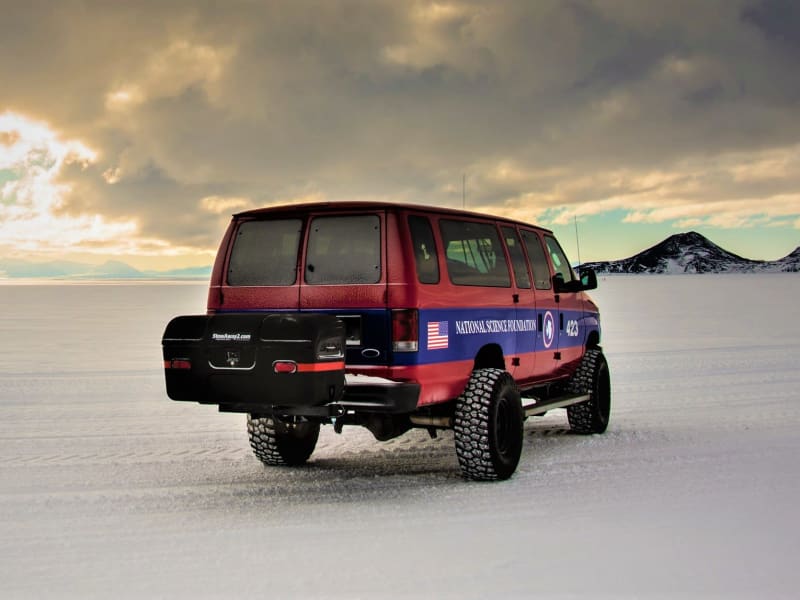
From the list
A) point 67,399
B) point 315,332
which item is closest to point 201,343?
point 315,332

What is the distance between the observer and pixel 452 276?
24.8ft

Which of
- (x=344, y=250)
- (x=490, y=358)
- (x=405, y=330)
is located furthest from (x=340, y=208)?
(x=490, y=358)

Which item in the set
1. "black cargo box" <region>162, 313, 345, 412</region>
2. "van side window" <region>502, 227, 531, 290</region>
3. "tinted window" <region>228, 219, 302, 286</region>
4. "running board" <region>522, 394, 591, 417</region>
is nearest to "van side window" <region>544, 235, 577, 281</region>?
"van side window" <region>502, 227, 531, 290</region>

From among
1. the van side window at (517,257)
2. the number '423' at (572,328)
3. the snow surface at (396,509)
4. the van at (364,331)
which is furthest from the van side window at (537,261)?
the snow surface at (396,509)

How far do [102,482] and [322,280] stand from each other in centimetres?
237

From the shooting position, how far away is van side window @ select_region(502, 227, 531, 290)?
8.73 m

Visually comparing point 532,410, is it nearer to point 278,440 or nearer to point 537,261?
point 537,261

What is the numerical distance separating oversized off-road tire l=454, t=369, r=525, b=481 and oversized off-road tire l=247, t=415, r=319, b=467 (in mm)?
1533

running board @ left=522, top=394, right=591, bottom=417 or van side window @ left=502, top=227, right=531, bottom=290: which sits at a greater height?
van side window @ left=502, top=227, right=531, bottom=290

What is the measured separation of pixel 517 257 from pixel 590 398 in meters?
1.95

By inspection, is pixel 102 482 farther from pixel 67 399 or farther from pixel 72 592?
pixel 67 399

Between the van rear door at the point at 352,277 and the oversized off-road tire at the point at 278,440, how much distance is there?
143cm

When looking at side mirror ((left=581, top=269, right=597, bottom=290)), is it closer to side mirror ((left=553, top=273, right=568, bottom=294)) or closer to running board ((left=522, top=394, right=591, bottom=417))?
side mirror ((left=553, top=273, right=568, bottom=294))

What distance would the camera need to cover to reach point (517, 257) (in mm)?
8844
